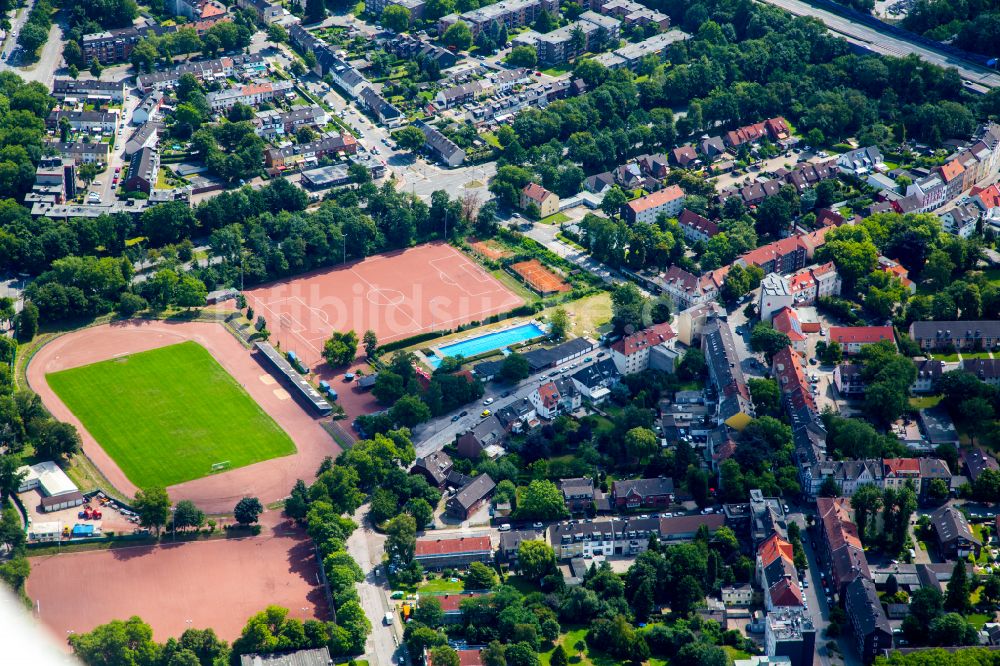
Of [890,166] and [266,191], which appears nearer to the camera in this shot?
[266,191]

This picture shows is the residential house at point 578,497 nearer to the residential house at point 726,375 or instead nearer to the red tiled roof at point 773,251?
the residential house at point 726,375

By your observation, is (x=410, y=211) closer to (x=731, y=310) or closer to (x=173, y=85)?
(x=731, y=310)

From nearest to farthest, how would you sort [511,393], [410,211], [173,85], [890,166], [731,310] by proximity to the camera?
[511,393], [731,310], [410,211], [890,166], [173,85]

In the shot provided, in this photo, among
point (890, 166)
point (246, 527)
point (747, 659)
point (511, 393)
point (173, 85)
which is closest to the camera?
point (747, 659)

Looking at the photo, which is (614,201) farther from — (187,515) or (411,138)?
(187,515)

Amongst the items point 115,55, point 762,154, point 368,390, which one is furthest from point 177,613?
point 115,55

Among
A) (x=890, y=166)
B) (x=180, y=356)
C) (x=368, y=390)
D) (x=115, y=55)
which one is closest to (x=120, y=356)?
(x=180, y=356)
